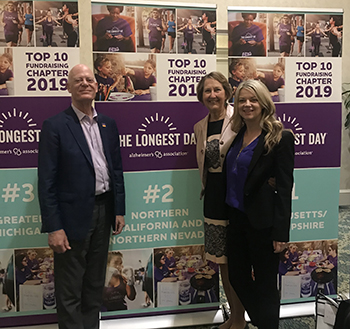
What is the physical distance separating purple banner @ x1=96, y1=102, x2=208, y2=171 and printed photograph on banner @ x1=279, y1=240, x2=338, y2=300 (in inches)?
38.9

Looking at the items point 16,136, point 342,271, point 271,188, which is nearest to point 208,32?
point 271,188

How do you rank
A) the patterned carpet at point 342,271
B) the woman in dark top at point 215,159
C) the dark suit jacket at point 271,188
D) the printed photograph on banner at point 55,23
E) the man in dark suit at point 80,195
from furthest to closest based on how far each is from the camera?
the patterned carpet at point 342,271
the printed photograph on banner at point 55,23
the woman in dark top at point 215,159
the man in dark suit at point 80,195
the dark suit jacket at point 271,188

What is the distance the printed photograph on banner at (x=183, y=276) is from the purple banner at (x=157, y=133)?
61 cm

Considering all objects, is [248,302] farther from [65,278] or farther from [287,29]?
[287,29]

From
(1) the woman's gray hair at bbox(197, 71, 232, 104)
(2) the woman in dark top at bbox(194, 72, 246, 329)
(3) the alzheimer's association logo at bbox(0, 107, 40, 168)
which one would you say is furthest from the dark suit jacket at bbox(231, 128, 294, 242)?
(3) the alzheimer's association logo at bbox(0, 107, 40, 168)

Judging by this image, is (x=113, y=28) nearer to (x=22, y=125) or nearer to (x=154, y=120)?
(x=154, y=120)

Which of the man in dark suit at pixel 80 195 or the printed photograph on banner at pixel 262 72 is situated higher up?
the printed photograph on banner at pixel 262 72

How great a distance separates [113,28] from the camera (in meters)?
2.27

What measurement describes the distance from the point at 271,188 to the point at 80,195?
3.29 feet

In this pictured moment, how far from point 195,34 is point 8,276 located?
202 cm

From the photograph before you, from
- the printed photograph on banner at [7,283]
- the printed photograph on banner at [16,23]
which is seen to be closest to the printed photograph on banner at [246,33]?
the printed photograph on banner at [16,23]

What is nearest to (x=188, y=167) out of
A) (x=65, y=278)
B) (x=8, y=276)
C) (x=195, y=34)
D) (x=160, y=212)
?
(x=160, y=212)

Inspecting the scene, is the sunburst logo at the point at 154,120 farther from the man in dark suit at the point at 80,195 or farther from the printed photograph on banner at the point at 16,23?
the printed photograph on banner at the point at 16,23

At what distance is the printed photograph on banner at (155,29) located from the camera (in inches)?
91.0
